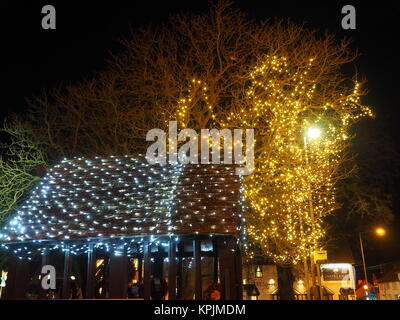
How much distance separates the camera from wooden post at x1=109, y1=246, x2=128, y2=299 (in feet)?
37.3

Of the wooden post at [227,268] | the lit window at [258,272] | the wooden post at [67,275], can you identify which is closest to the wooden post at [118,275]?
the wooden post at [67,275]

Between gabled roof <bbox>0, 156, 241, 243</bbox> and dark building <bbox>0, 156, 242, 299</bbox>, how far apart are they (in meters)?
0.03

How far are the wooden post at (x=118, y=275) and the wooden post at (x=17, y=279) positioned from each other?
119 inches

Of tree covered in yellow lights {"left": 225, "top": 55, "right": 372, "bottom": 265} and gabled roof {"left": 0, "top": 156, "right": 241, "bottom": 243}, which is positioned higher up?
tree covered in yellow lights {"left": 225, "top": 55, "right": 372, "bottom": 265}

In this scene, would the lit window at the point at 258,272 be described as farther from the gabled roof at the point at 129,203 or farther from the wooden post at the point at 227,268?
the wooden post at the point at 227,268

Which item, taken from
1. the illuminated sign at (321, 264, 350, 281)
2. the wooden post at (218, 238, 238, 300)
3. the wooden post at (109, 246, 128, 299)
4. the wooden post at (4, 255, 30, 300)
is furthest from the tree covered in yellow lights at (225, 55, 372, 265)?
the illuminated sign at (321, 264, 350, 281)

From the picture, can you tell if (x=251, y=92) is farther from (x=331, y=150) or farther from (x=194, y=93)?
(x=331, y=150)

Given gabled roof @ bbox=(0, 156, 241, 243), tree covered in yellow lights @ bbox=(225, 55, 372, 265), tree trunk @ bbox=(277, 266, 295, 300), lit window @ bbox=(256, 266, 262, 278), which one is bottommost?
tree trunk @ bbox=(277, 266, 295, 300)

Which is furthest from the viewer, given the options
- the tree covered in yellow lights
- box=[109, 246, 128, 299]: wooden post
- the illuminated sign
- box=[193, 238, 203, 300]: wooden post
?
the illuminated sign

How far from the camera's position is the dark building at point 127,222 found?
11.3m

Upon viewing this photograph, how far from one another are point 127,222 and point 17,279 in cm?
406

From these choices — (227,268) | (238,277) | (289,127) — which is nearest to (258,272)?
(289,127)

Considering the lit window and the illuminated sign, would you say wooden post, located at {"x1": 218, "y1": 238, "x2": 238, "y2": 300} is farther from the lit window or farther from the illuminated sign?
the lit window

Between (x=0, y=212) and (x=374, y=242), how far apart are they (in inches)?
1371
